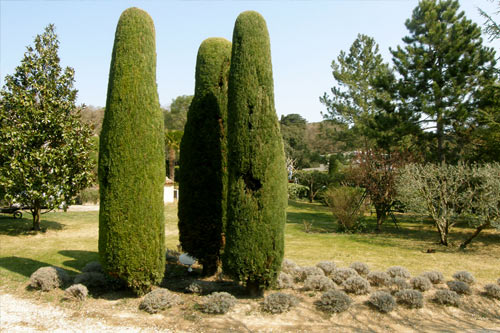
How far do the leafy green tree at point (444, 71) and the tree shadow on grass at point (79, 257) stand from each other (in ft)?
49.7

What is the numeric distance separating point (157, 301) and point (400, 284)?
441 cm

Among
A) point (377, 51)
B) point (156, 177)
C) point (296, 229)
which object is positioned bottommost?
point (296, 229)

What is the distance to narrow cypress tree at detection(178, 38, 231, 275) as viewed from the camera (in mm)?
6945

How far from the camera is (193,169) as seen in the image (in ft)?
23.2

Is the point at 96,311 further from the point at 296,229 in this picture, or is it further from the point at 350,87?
the point at 350,87

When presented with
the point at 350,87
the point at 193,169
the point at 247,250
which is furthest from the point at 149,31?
the point at 350,87

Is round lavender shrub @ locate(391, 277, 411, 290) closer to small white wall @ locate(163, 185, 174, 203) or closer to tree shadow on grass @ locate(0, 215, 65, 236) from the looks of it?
tree shadow on grass @ locate(0, 215, 65, 236)

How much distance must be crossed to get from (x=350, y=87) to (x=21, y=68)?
2348 centimetres

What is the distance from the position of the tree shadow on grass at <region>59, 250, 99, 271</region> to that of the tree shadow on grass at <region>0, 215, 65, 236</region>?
12.8ft

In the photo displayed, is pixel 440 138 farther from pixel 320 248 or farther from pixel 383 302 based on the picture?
pixel 383 302

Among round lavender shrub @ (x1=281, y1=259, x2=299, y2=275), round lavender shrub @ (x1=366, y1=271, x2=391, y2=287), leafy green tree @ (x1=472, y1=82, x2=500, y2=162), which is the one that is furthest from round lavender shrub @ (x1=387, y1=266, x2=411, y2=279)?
leafy green tree @ (x1=472, y1=82, x2=500, y2=162)

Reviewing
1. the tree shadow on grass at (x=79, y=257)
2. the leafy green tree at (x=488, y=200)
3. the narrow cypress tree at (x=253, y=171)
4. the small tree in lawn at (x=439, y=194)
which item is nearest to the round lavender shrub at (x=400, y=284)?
the narrow cypress tree at (x=253, y=171)

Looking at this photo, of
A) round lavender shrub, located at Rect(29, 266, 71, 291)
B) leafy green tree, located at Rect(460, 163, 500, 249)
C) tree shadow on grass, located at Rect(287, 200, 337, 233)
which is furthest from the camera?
tree shadow on grass, located at Rect(287, 200, 337, 233)

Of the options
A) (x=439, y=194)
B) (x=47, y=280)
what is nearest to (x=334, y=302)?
(x=47, y=280)
